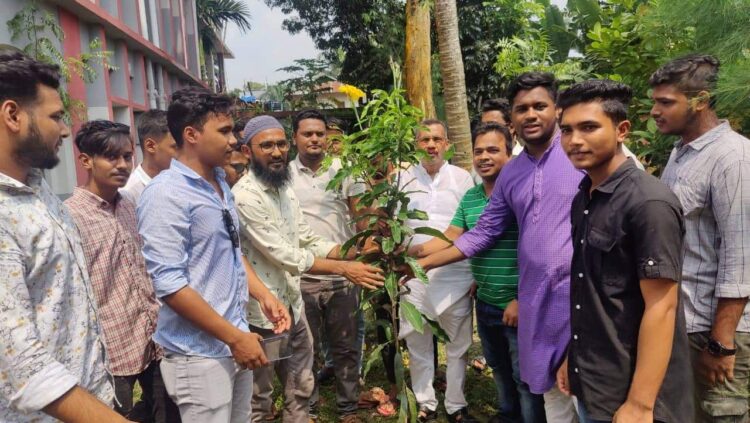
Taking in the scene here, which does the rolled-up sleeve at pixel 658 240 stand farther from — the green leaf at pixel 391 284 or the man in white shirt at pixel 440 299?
the man in white shirt at pixel 440 299

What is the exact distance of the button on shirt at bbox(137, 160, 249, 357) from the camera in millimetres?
1995

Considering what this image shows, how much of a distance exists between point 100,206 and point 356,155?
1.41 metres

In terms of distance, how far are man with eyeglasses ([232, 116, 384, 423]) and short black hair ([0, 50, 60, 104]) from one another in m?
1.51

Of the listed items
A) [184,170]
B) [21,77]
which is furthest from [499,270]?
[21,77]

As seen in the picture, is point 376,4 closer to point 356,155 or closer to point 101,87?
point 101,87

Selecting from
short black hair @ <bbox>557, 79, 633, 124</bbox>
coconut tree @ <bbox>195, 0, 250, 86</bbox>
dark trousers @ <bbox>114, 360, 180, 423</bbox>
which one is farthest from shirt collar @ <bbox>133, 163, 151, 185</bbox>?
coconut tree @ <bbox>195, 0, 250, 86</bbox>

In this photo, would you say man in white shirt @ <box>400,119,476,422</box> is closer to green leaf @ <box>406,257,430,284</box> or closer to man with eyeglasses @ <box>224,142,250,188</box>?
green leaf @ <box>406,257,430,284</box>

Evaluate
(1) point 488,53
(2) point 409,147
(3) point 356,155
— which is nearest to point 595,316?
(2) point 409,147

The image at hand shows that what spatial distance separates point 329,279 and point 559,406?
5.69ft

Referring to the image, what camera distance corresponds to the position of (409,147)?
8.55ft

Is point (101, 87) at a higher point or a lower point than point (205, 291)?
higher

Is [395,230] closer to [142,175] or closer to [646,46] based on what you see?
[142,175]

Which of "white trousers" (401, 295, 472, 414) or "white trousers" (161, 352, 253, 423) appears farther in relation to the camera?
"white trousers" (401, 295, 472, 414)

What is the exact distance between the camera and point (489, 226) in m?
3.00
